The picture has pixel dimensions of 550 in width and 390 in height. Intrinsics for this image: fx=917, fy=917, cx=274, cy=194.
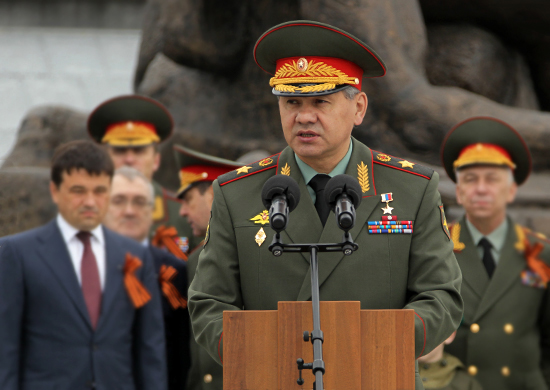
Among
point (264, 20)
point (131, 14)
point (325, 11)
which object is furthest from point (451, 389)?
point (131, 14)

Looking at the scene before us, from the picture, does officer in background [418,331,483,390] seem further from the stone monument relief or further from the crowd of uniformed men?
the stone monument relief

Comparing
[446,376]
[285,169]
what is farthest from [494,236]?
[285,169]

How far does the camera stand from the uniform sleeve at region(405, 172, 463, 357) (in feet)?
10.2

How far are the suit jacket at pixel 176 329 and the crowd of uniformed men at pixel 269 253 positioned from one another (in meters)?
0.01

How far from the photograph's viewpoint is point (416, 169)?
11.6 feet

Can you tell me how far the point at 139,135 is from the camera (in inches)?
293

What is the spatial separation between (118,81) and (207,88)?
679 centimetres

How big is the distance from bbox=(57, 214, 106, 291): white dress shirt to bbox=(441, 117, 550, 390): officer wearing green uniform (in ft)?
7.18

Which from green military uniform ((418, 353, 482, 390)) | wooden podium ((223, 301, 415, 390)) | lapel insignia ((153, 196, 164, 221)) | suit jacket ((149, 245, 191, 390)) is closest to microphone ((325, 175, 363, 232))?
wooden podium ((223, 301, 415, 390))

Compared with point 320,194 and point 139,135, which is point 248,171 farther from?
point 139,135

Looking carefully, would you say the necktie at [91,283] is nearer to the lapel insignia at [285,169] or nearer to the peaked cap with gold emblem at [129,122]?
the lapel insignia at [285,169]

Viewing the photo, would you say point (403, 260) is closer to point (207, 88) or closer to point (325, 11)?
point (325, 11)

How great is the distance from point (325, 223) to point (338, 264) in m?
0.17

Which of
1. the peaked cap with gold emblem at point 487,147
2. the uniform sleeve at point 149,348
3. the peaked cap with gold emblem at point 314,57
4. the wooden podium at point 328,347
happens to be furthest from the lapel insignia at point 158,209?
the wooden podium at point 328,347
